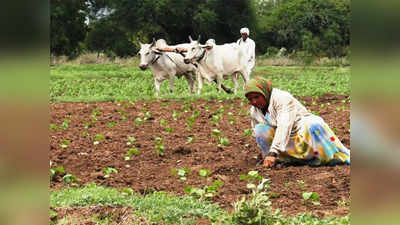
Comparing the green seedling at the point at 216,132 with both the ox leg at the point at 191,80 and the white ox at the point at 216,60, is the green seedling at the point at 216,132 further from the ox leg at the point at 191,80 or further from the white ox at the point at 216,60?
the ox leg at the point at 191,80

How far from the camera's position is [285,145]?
5504 millimetres

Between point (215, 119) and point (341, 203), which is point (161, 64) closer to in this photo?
point (215, 119)

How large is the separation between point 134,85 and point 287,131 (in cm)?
1455

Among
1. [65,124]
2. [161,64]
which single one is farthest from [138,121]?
[161,64]

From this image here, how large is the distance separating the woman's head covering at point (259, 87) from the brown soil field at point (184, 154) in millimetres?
746

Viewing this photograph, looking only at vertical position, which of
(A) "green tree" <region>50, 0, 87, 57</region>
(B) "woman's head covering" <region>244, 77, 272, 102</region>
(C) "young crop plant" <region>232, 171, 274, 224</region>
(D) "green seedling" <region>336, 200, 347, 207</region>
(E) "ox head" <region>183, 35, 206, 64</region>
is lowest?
(D) "green seedling" <region>336, 200, 347, 207</region>

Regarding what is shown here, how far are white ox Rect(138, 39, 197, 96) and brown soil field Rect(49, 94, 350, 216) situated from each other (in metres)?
2.85

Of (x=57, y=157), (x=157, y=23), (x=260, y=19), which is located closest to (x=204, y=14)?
(x=157, y=23)

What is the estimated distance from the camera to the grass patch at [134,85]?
14.4 m

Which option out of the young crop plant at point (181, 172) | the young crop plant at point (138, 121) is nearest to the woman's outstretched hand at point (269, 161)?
the young crop plant at point (181, 172)

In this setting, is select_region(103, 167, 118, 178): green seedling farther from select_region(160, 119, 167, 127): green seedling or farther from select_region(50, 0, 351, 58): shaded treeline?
select_region(50, 0, 351, 58): shaded treeline

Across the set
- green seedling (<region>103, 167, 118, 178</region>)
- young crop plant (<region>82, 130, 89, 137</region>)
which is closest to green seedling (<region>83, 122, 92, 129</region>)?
young crop plant (<region>82, 130, 89, 137</region>)

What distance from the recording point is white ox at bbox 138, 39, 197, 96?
14.9 meters
